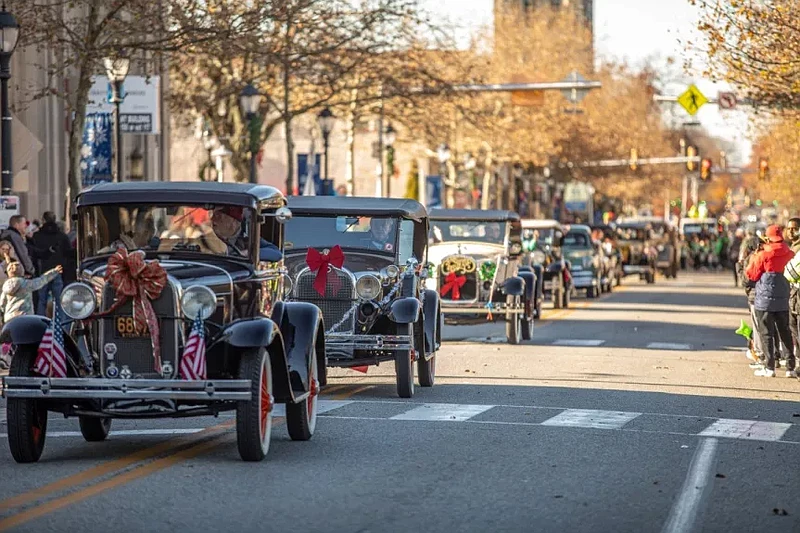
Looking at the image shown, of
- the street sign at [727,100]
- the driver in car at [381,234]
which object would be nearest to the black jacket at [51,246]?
the driver in car at [381,234]

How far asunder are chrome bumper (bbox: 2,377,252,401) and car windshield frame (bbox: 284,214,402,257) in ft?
22.7

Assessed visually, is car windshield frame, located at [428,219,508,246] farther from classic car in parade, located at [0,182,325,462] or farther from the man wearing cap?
classic car in parade, located at [0,182,325,462]

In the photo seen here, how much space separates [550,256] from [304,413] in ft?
92.1

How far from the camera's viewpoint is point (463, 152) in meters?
76.6

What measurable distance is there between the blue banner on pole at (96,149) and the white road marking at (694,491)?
2317cm

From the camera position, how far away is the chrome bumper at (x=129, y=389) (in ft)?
36.2

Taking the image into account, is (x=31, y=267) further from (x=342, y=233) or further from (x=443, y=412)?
(x=443, y=412)

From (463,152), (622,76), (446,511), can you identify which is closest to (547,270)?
(446,511)

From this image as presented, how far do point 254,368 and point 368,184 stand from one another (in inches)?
3132

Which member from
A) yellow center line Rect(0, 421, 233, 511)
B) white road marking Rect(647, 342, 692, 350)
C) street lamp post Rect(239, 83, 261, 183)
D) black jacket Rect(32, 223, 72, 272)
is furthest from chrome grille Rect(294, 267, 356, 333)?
street lamp post Rect(239, 83, 261, 183)

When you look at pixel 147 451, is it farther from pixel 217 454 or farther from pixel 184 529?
pixel 184 529

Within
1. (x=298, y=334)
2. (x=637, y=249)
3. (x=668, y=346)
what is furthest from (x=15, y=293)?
(x=637, y=249)

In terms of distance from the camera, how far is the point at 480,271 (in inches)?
1032

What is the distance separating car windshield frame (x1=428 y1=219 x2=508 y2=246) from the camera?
26.8m
